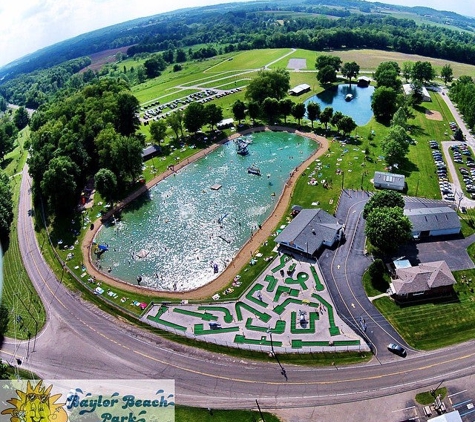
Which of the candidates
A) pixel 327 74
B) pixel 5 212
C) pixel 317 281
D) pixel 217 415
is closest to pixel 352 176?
pixel 317 281

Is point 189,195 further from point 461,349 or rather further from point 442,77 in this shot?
point 442,77

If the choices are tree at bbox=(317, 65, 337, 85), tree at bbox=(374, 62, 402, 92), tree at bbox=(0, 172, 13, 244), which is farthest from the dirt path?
tree at bbox=(317, 65, 337, 85)

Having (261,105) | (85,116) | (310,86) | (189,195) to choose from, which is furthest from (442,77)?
(85,116)

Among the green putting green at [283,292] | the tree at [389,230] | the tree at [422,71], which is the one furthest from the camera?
the tree at [422,71]

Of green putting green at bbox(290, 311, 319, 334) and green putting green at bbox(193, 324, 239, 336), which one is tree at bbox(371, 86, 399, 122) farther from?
green putting green at bbox(193, 324, 239, 336)

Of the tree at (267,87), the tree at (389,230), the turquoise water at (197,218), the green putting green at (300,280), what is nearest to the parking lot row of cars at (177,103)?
the tree at (267,87)

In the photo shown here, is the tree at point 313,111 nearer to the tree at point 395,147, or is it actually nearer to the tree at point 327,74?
the tree at point 395,147
